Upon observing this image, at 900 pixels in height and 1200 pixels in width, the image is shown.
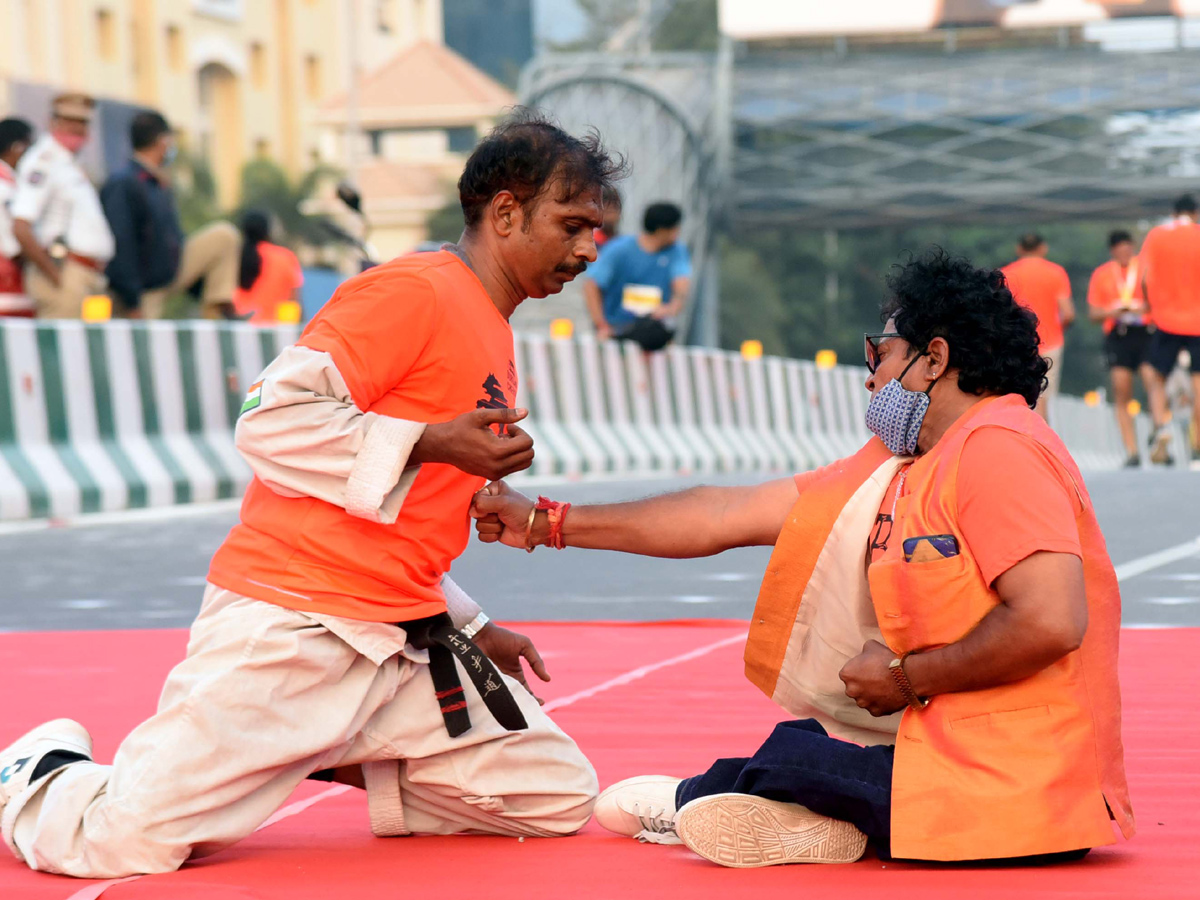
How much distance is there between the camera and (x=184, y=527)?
11.6 m

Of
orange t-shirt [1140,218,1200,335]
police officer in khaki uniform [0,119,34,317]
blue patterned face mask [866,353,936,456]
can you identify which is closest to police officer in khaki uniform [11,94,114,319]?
police officer in khaki uniform [0,119,34,317]

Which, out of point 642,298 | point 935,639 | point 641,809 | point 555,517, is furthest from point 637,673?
point 642,298

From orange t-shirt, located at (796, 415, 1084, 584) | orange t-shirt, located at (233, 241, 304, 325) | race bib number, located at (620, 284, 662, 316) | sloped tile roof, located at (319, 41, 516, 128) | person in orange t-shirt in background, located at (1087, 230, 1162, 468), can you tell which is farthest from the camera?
sloped tile roof, located at (319, 41, 516, 128)

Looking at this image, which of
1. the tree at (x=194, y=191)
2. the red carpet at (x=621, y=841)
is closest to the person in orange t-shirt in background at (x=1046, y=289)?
the red carpet at (x=621, y=841)

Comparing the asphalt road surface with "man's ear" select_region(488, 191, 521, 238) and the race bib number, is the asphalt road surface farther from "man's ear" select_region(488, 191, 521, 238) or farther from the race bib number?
the race bib number

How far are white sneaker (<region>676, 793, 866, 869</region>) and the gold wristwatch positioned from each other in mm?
289

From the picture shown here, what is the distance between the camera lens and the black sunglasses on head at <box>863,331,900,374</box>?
3.99 m

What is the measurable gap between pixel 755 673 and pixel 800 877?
49cm

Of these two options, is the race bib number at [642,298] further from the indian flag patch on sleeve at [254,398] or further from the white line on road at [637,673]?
the indian flag patch on sleeve at [254,398]

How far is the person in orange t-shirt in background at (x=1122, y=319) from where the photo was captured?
18.8 metres

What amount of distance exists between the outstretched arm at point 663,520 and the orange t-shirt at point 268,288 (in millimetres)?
12734

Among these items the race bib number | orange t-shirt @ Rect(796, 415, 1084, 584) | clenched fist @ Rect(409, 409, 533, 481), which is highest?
clenched fist @ Rect(409, 409, 533, 481)

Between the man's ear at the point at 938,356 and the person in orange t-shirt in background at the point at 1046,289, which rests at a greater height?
the man's ear at the point at 938,356

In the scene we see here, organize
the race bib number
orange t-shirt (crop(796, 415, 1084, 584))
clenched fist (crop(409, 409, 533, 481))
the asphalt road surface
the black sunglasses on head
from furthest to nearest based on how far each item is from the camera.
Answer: the race bib number → the asphalt road surface → the black sunglasses on head → clenched fist (crop(409, 409, 533, 481)) → orange t-shirt (crop(796, 415, 1084, 584))
